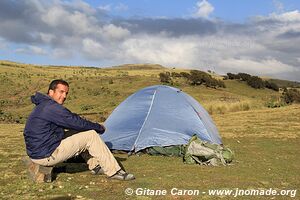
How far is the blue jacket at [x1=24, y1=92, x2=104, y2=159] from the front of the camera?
7.93m

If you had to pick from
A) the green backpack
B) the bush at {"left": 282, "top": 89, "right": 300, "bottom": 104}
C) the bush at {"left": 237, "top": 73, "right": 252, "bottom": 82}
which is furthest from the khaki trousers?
the bush at {"left": 237, "top": 73, "right": 252, "bottom": 82}

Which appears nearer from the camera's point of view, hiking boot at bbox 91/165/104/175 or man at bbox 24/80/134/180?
man at bbox 24/80/134/180

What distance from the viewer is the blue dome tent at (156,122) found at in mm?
11570

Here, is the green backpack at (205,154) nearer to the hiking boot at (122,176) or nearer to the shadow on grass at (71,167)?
the shadow on grass at (71,167)

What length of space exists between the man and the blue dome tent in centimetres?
328

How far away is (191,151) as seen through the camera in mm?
10461

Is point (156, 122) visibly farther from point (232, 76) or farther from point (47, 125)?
point (232, 76)

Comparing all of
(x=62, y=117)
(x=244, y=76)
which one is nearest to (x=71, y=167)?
(x=62, y=117)

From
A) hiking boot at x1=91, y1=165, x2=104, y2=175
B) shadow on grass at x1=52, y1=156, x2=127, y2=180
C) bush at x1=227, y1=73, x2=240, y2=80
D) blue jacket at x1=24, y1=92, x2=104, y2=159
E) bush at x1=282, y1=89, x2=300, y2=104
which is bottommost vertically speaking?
shadow on grass at x1=52, y1=156, x2=127, y2=180

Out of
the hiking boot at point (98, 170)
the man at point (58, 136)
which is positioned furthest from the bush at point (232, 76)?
the man at point (58, 136)

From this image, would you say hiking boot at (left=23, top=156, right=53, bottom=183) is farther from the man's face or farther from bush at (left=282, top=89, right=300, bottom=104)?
bush at (left=282, top=89, right=300, bottom=104)

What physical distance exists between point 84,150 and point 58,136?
0.60m

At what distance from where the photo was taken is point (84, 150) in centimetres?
836

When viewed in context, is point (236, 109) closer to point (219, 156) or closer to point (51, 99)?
point (219, 156)
